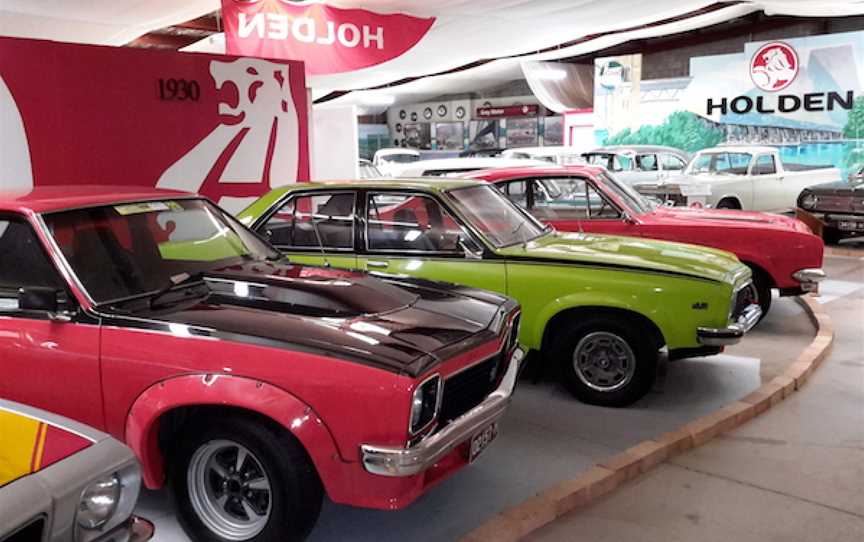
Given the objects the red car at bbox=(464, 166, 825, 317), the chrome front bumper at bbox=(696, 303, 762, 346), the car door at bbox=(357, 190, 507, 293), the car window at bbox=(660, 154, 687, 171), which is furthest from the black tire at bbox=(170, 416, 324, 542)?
the car window at bbox=(660, 154, 687, 171)

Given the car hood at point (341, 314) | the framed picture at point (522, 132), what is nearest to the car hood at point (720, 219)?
the car hood at point (341, 314)

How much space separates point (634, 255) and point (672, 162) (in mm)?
10593

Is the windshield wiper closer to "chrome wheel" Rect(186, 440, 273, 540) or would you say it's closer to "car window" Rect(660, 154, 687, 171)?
A: "chrome wheel" Rect(186, 440, 273, 540)

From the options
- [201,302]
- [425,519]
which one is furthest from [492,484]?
[201,302]

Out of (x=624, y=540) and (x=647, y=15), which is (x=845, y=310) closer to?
(x=624, y=540)

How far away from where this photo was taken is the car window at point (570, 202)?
7.07 meters

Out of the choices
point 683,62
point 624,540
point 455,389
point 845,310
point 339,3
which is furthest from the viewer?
point 683,62

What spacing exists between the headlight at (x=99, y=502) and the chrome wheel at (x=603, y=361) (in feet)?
11.1

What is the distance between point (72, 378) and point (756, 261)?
5.79 metres

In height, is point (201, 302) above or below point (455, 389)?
above

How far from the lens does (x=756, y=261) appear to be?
685 cm

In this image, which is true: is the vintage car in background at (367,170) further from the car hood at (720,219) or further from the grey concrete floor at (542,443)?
the grey concrete floor at (542,443)

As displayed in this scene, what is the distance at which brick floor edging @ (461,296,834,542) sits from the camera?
343 cm

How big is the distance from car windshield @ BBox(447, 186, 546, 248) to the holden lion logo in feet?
40.0
